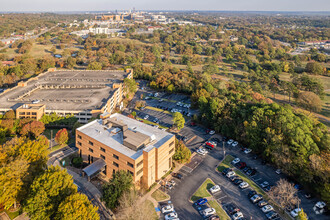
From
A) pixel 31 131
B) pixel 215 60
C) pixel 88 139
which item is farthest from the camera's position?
pixel 215 60

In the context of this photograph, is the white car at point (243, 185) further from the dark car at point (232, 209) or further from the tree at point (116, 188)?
the tree at point (116, 188)

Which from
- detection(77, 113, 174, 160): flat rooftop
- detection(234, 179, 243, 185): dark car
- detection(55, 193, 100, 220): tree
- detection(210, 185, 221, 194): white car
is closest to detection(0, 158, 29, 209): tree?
detection(55, 193, 100, 220): tree

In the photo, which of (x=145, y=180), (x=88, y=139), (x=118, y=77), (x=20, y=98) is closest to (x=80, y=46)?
(x=118, y=77)

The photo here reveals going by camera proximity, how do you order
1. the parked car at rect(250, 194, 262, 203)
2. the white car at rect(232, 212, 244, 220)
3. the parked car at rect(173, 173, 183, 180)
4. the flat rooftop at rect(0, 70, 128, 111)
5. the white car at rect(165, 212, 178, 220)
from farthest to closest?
1. the flat rooftop at rect(0, 70, 128, 111)
2. the parked car at rect(173, 173, 183, 180)
3. the parked car at rect(250, 194, 262, 203)
4. the white car at rect(232, 212, 244, 220)
5. the white car at rect(165, 212, 178, 220)

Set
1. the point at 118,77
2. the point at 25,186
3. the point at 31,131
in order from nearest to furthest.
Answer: the point at 25,186 → the point at 31,131 → the point at 118,77

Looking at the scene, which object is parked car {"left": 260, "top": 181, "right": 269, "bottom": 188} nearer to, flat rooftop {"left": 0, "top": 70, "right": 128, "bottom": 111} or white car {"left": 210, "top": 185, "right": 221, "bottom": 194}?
white car {"left": 210, "top": 185, "right": 221, "bottom": 194}

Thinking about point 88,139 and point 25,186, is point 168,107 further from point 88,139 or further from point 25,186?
point 25,186
